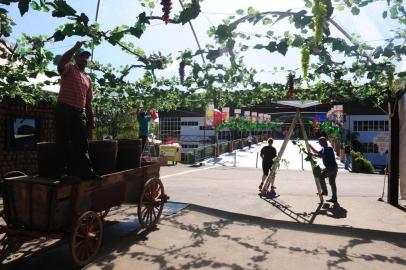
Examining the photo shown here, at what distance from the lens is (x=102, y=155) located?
19.9ft

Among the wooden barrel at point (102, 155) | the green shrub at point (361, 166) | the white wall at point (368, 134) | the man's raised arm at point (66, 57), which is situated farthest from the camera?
the white wall at point (368, 134)

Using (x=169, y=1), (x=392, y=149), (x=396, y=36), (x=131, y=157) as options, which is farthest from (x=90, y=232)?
(x=392, y=149)

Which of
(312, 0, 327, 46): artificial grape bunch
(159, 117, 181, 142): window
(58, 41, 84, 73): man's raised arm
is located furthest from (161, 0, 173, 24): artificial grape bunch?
(159, 117, 181, 142): window

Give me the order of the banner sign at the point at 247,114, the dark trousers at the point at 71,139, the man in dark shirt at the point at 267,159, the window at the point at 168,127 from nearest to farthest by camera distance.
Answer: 1. the dark trousers at the point at 71,139
2. the man in dark shirt at the point at 267,159
3. the banner sign at the point at 247,114
4. the window at the point at 168,127

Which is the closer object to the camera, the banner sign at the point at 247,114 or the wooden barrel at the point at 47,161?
the wooden barrel at the point at 47,161

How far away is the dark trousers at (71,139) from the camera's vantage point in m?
5.17

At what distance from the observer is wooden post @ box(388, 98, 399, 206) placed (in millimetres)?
10055

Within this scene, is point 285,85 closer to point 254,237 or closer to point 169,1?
point 254,237

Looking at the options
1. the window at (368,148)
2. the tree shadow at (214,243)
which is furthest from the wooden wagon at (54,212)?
the window at (368,148)

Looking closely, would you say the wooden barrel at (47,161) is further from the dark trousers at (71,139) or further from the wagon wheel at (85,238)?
the wagon wheel at (85,238)

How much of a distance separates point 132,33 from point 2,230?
10.2ft

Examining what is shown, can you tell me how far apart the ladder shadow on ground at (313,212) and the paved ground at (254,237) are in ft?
0.07

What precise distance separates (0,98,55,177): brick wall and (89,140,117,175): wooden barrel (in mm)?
6937

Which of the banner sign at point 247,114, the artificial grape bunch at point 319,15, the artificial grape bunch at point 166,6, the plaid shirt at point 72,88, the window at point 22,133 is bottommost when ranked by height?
the window at point 22,133
